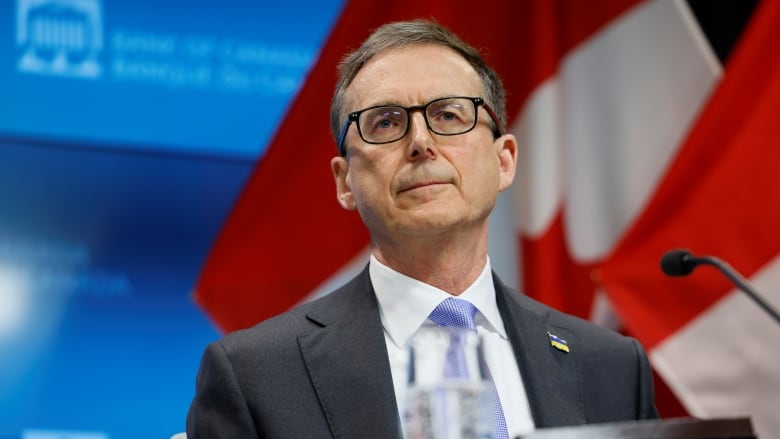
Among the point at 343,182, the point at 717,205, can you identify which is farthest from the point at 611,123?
the point at 343,182

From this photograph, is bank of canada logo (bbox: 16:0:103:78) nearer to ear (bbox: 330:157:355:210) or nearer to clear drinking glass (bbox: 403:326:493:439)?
ear (bbox: 330:157:355:210)

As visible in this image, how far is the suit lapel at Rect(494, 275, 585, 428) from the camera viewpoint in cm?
214

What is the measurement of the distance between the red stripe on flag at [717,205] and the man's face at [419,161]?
4.56ft

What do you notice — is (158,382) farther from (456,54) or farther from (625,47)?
(625,47)

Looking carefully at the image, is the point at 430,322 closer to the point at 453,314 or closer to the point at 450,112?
the point at 453,314

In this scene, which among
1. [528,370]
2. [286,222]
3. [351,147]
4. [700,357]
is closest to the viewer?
[528,370]

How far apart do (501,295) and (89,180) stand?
1.91 meters

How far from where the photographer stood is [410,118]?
7.38 feet

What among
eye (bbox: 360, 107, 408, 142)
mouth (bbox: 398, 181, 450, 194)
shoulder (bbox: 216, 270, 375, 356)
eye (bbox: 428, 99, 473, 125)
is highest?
eye (bbox: 360, 107, 408, 142)

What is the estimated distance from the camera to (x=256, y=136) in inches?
155

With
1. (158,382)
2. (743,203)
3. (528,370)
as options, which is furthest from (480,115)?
(158,382)

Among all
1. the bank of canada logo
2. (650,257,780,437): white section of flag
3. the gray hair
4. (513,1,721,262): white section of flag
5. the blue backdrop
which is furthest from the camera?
(513,1,721,262): white section of flag

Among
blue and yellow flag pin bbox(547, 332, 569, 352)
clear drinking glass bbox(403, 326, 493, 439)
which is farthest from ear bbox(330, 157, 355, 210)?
clear drinking glass bbox(403, 326, 493, 439)

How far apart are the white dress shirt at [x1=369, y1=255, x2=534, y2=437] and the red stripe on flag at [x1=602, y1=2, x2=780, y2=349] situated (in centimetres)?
143
